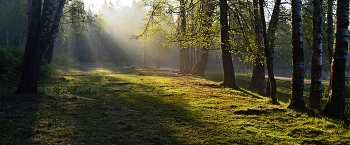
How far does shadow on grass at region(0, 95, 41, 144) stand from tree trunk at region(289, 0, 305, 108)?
702cm

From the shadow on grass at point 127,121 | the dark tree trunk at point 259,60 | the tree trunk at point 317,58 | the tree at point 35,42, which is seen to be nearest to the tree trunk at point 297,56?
the tree trunk at point 317,58

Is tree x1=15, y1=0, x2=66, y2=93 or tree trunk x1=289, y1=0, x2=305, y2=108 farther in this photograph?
tree x1=15, y1=0, x2=66, y2=93

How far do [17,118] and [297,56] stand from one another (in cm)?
748

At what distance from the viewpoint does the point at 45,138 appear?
16.6 ft

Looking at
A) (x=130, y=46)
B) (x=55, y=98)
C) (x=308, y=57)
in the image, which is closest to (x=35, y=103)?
(x=55, y=98)

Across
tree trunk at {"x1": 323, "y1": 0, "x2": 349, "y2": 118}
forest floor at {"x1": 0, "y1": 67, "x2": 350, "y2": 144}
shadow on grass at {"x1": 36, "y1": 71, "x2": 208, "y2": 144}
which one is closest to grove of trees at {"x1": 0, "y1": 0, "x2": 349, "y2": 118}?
tree trunk at {"x1": 323, "y1": 0, "x2": 349, "y2": 118}

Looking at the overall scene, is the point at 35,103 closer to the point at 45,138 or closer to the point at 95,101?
the point at 95,101

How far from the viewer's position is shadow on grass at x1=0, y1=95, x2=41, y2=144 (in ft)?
16.5

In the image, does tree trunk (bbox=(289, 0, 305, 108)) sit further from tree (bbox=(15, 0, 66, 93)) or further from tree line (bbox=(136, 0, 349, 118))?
tree (bbox=(15, 0, 66, 93))

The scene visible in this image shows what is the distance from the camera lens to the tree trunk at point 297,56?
8.34 m

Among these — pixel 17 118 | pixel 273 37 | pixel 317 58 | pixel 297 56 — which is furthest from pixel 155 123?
pixel 273 37

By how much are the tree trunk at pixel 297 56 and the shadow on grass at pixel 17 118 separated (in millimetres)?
7023

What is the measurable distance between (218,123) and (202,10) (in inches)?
306

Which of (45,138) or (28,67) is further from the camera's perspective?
(28,67)
